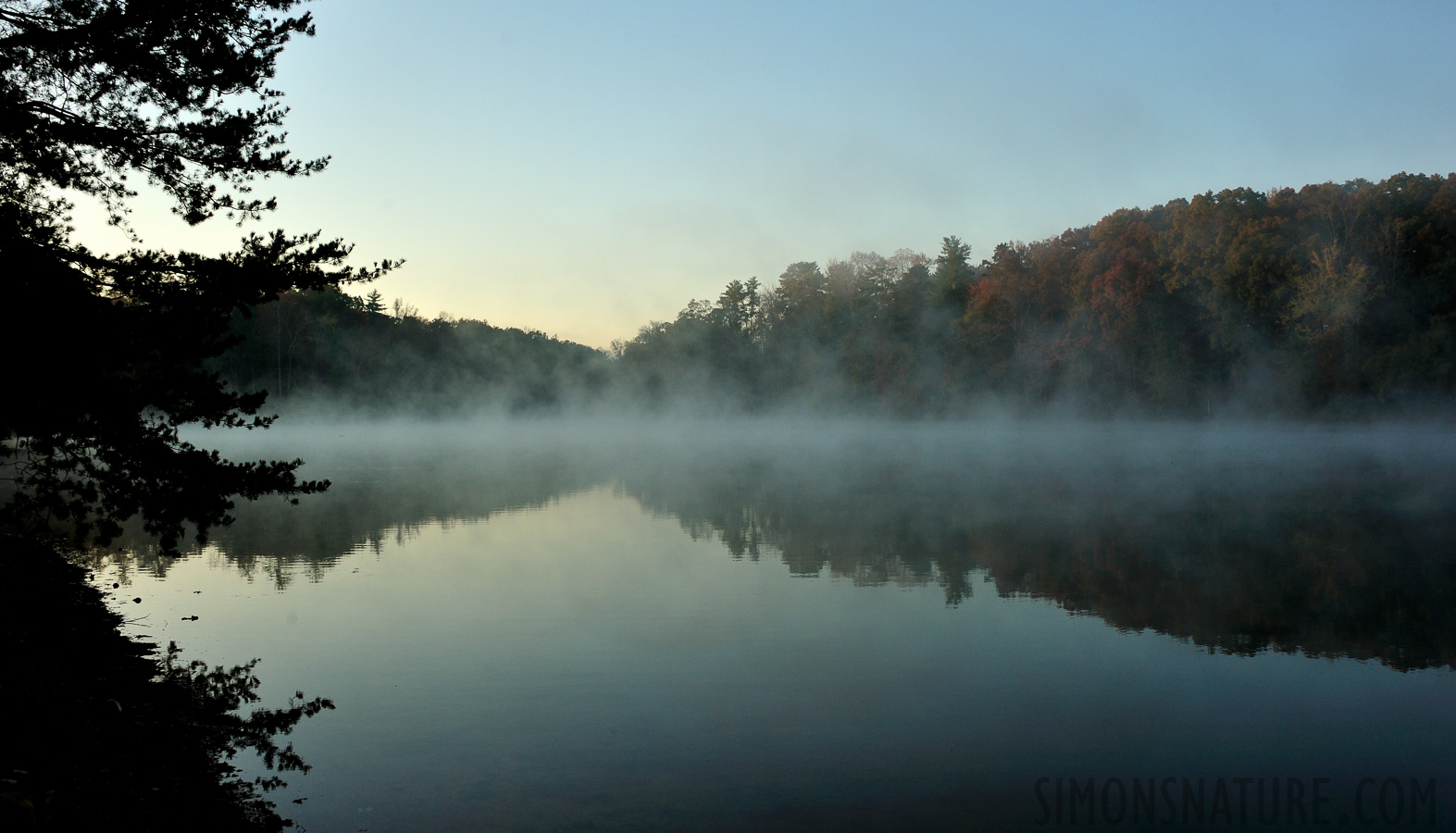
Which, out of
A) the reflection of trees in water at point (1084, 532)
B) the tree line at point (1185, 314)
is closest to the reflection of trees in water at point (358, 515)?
the reflection of trees in water at point (1084, 532)

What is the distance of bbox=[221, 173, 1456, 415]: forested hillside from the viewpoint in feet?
121

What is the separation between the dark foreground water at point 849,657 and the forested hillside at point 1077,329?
5084mm

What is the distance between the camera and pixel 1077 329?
4888cm

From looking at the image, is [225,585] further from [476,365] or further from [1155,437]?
[476,365]

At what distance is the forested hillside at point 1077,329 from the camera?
36.9 metres

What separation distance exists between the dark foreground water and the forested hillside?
16.7ft

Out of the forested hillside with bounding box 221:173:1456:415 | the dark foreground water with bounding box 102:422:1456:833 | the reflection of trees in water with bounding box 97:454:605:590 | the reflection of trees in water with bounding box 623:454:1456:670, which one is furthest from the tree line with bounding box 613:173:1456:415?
the reflection of trees in water with bounding box 97:454:605:590

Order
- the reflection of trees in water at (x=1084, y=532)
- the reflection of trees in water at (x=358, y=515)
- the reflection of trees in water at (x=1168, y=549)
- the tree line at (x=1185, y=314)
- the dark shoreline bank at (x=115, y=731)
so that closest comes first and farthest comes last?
the dark shoreline bank at (x=115, y=731)
the reflection of trees in water at (x=1168, y=549)
the reflection of trees in water at (x=1084, y=532)
the reflection of trees in water at (x=358, y=515)
the tree line at (x=1185, y=314)

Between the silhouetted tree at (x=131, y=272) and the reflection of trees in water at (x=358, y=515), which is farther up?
the silhouetted tree at (x=131, y=272)

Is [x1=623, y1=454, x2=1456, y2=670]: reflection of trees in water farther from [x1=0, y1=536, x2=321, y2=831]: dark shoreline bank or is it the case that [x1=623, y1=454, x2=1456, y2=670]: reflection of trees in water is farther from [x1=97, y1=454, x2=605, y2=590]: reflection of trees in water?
[x1=0, y1=536, x2=321, y2=831]: dark shoreline bank

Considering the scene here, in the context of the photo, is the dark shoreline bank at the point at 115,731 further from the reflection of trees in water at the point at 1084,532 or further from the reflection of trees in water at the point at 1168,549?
the reflection of trees in water at the point at 1168,549

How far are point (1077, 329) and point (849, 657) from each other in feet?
152

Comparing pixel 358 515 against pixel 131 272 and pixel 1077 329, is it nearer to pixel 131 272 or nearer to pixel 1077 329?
pixel 131 272

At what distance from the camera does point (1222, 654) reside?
22.7 feet
